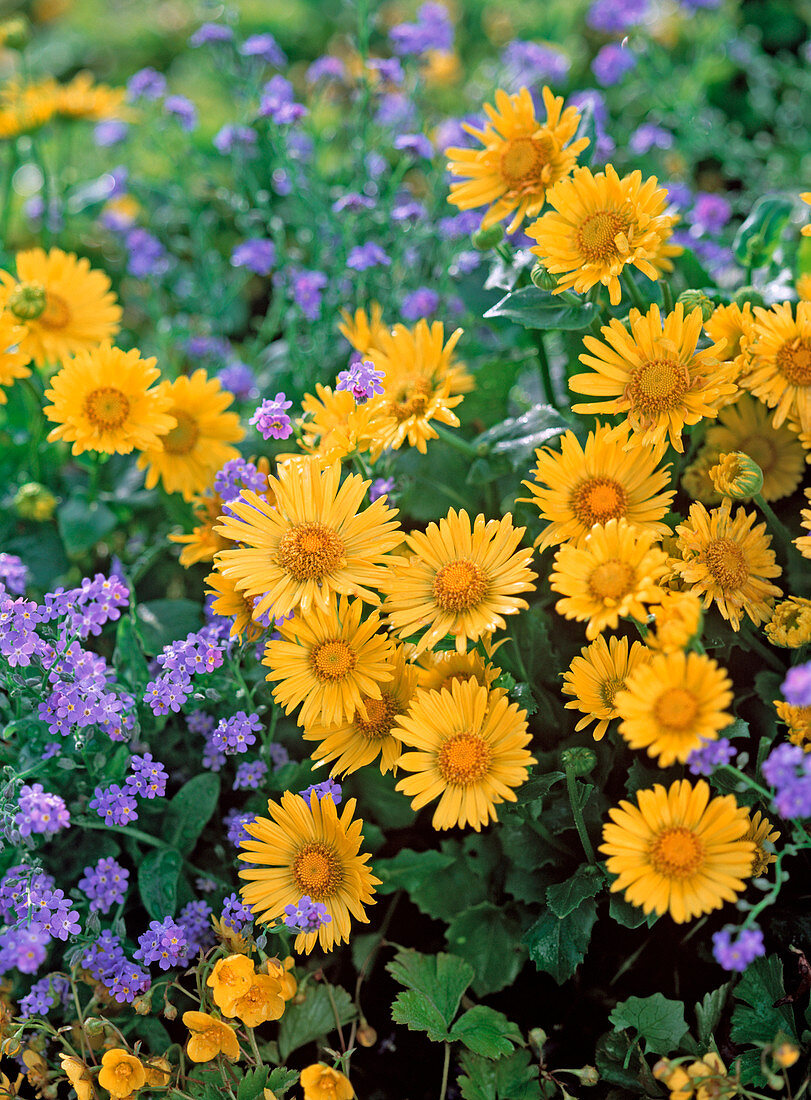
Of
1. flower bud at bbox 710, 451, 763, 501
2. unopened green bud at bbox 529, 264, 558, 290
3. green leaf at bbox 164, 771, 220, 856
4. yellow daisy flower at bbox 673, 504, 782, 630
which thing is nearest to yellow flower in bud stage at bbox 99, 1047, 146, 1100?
green leaf at bbox 164, 771, 220, 856

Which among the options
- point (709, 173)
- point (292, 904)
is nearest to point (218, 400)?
point (292, 904)

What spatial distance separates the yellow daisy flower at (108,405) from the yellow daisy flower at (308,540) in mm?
292

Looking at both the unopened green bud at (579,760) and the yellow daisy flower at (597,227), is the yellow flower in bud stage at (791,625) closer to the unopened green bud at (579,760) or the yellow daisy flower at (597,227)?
the unopened green bud at (579,760)

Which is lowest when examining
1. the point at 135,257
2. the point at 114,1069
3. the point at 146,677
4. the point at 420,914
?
the point at 420,914

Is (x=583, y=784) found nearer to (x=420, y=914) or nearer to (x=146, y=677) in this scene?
(x=420, y=914)

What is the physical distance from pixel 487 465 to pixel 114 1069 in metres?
0.93

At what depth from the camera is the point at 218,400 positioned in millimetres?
1577

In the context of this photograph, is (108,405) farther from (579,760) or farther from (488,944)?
(488,944)

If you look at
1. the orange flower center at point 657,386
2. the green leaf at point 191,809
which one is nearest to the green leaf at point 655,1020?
the green leaf at point 191,809

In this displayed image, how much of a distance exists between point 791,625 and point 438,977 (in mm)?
657

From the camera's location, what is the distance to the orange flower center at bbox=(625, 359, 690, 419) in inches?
48.2

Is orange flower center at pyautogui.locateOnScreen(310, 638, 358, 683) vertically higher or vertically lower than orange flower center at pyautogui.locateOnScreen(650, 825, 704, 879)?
higher

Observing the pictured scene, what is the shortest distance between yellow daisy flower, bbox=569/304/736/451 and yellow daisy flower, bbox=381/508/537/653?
207 mm

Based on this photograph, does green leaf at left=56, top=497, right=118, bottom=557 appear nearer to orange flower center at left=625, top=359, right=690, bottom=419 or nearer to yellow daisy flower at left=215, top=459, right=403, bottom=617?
yellow daisy flower at left=215, top=459, right=403, bottom=617
